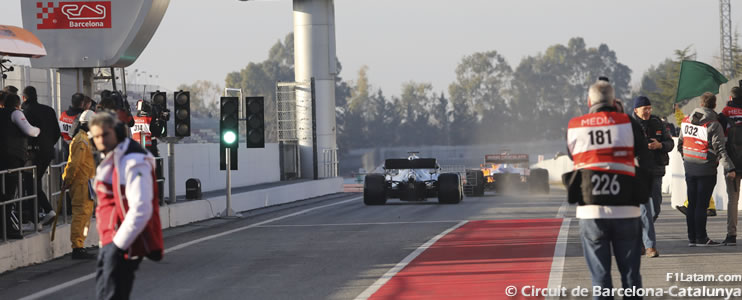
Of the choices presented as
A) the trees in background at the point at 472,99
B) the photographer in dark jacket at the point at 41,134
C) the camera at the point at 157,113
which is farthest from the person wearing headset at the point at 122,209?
the trees in background at the point at 472,99

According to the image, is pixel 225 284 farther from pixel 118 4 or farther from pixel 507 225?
pixel 118 4

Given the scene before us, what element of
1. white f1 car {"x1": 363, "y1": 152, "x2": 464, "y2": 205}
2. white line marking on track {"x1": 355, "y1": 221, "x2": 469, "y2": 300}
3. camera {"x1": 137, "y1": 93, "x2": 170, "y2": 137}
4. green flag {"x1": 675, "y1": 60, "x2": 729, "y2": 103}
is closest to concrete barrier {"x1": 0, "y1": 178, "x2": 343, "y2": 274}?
camera {"x1": 137, "y1": 93, "x2": 170, "y2": 137}

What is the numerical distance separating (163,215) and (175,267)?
6568 millimetres

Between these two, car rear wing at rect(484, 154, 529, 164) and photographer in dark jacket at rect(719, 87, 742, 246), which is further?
car rear wing at rect(484, 154, 529, 164)

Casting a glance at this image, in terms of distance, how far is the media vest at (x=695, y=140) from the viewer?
43.0 feet

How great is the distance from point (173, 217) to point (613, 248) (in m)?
13.4

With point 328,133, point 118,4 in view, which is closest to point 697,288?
point 118,4

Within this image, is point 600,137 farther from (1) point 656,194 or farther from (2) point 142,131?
(2) point 142,131

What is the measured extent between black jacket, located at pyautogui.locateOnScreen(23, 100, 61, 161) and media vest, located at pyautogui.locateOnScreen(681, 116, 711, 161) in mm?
8426

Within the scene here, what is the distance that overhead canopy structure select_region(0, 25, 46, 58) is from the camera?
15.5 m

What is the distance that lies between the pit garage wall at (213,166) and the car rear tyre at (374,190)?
5251 millimetres

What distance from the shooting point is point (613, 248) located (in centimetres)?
730

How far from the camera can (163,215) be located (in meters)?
18.9

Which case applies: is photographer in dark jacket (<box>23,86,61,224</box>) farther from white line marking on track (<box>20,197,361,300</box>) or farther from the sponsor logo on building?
the sponsor logo on building
